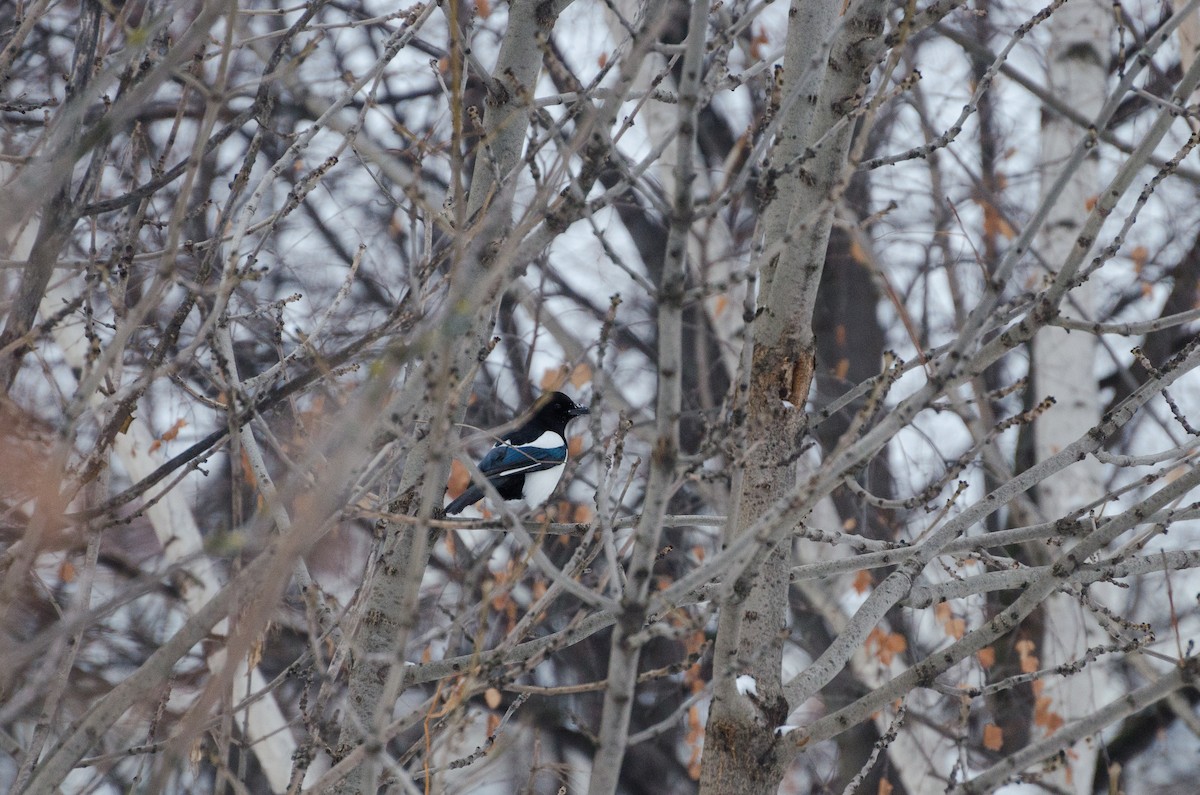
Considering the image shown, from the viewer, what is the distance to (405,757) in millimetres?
2574

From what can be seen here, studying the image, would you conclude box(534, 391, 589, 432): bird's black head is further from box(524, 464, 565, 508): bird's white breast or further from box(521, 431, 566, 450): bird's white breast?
box(524, 464, 565, 508): bird's white breast

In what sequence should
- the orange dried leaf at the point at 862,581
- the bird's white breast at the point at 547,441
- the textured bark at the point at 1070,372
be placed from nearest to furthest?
the bird's white breast at the point at 547,441, the textured bark at the point at 1070,372, the orange dried leaf at the point at 862,581

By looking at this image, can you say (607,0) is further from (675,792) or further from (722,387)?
(675,792)

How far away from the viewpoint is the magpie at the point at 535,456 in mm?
5383

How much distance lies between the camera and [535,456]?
5391 mm

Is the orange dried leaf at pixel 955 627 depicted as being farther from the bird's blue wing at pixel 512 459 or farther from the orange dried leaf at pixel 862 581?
the bird's blue wing at pixel 512 459

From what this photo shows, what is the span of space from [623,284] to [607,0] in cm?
626

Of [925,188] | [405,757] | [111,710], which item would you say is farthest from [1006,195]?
[111,710]

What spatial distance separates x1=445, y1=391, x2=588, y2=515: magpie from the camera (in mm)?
5383

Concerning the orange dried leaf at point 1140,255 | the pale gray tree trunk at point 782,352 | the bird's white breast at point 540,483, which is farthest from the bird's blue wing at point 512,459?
the orange dried leaf at point 1140,255

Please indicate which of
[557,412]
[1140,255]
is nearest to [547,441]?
[557,412]

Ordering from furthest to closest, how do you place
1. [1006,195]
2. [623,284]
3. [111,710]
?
[623,284] < [1006,195] < [111,710]

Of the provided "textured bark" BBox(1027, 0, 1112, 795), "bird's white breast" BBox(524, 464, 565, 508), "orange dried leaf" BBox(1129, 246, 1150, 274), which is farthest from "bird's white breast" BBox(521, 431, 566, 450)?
"orange dried leaf" BBox(1129, 246, 1150, 274)

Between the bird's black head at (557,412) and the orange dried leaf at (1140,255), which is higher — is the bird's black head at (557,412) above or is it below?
above
